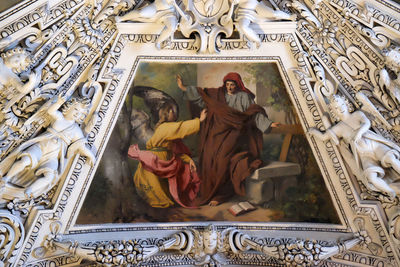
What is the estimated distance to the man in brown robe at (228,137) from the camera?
10430mm

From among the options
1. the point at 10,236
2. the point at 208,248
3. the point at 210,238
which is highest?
the point at 210,238

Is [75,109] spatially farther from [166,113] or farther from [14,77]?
[166,113]

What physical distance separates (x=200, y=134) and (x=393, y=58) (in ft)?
11.0

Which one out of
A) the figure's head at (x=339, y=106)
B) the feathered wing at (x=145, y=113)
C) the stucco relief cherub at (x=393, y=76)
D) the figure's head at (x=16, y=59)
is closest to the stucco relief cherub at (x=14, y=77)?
the figure's head at (x=16, y=59)

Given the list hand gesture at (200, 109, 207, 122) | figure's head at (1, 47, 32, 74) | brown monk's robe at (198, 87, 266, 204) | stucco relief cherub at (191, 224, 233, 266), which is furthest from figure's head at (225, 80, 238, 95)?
figure's head at (1, 47, 32, 74)

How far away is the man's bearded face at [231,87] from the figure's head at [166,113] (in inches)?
38.7

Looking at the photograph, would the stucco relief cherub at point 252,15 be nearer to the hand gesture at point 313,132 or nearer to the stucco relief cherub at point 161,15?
the stucco relief cherub at point 161,15

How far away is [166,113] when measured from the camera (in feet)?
34.2

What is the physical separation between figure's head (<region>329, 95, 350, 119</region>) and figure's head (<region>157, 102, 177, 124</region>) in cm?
263

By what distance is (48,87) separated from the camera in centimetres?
936

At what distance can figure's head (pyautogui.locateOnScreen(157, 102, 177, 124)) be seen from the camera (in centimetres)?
1041

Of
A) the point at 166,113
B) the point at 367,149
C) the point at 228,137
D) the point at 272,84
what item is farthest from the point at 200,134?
the point at 367,149

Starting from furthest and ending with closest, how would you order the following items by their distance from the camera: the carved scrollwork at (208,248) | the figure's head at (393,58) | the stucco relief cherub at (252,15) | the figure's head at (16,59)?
the stucco relief cherub at (252,15)
the carved scrollwork at (208,248)
the figure's head at (393,58)
the figure's head at (16,59)

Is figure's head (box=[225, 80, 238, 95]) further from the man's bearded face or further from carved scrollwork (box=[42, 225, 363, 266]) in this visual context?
carved scrollwork (box=[42, 225, 363, 266])
